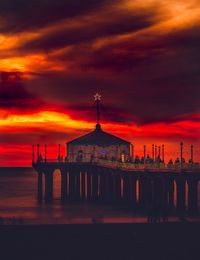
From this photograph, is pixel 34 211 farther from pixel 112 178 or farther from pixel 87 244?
pixel 87 244

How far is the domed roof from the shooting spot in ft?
398

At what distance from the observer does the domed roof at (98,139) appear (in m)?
121

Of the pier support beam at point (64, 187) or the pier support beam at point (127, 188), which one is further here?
the pier support beam at point (64, 187)

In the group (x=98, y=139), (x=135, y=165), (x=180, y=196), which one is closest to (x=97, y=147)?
(x=98, y=139)

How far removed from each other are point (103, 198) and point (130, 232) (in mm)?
41002

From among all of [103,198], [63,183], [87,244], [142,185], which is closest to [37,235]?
[87,244]

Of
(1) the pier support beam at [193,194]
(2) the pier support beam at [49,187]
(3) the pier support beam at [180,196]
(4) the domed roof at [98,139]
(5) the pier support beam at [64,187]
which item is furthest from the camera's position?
(4) the domed roof at [98,139]

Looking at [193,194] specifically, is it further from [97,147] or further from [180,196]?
[97,147]

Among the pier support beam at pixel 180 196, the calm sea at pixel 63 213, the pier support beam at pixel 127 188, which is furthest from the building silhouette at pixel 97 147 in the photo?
the pier support beam at pixel 180 196

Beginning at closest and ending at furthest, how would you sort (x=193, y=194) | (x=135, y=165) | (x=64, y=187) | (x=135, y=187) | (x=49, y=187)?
(x=193, y=194)
(x=135, y=165)
(x=135, y=187)
(x=64, y=187)
(x=49, y=187)

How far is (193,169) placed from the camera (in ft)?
264

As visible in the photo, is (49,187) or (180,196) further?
(49,187)

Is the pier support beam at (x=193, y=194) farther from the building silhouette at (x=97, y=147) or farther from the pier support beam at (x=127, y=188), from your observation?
the building silhouette at (x=97, y=147)

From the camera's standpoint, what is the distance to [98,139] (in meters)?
122
